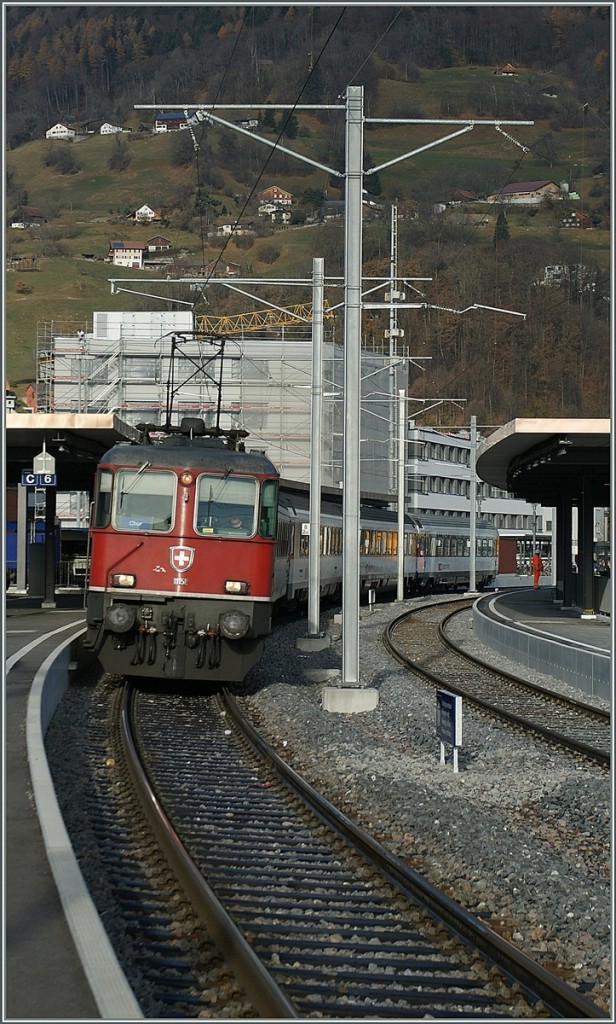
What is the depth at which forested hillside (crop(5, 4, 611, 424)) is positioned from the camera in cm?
6119

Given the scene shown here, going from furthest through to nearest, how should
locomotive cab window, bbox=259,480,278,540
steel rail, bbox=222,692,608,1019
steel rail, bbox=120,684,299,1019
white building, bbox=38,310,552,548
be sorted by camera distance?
1. white building, bbox=38,310,552,548
2. locomotive cab window, bbox=259,480,278,540
3. steel rail, bbox=222,692,608,1019
4. steel rail, bbox=120,684,299,1019

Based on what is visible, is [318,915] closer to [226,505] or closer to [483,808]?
[483,808]

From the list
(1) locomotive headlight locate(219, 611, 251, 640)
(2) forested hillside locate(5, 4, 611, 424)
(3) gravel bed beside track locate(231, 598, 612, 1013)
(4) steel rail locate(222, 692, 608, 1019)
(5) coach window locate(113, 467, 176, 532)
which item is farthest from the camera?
(2) forested hillside locate(5, 4, 611, 424)

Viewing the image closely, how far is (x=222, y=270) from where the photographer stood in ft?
549

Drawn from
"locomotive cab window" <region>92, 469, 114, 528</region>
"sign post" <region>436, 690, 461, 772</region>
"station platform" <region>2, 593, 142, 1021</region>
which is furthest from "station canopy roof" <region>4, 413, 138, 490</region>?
"station platform" <region>2, 593, 142, 1021</region>

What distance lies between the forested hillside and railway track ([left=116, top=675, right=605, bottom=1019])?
1015cm

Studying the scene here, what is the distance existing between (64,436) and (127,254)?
493 feet

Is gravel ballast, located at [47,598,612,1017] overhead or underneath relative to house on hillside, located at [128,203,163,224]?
underneath

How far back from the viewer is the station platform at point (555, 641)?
1886cm

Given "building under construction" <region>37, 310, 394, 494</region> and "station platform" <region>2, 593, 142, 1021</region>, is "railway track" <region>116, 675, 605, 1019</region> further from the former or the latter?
"building under construction" <region>37, 310, 394, 494</region>

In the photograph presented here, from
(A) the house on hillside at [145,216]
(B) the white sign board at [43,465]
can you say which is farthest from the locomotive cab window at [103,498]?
(A) the house on hillside at [145,216]

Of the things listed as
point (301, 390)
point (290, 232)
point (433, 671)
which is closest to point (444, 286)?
point (301, 390)

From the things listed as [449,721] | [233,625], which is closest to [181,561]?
[233,625]

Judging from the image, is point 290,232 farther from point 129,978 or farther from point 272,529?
point 129,978
